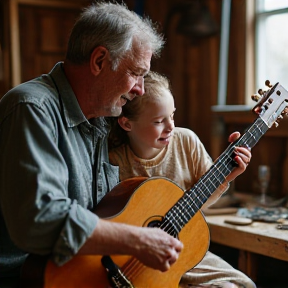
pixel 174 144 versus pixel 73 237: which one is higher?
pixel 174 144

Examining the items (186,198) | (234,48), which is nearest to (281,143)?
(234,48)

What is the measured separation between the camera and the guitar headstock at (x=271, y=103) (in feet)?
5.65

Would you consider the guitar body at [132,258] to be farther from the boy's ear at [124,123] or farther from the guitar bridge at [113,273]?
the boy's ear at [124,123]

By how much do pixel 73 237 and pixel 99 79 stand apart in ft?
1.59

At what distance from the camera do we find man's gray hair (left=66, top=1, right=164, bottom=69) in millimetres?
1424

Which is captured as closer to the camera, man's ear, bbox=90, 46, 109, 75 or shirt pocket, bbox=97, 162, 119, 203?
man's ear, bbox=90, 46, 109, 75

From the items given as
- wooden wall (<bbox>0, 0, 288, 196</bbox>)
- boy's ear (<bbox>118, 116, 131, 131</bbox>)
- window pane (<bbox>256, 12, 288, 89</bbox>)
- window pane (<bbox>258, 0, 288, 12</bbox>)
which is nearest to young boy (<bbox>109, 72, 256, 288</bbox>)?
boy's ear (<bbox>118, 116, 131, 131</bbox>)

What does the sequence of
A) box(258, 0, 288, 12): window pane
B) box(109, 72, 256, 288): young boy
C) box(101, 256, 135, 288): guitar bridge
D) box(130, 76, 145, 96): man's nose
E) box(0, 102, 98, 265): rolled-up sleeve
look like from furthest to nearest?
1. box(258, 0, 288, 12): window pane
2. box(109, 72, 256, 288): young boy
3. box(130, 76, 145, 96): man's nose
4. box(101, 256, 135, 288): guitar bridge
5. box(0, 102, 98, 265): rolled-up sleeve

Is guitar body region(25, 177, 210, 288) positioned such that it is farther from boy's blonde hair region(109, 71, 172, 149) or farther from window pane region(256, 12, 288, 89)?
window pane region(256, 12, 288, 89)

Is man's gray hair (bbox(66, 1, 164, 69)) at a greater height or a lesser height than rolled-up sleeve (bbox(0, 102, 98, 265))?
greater

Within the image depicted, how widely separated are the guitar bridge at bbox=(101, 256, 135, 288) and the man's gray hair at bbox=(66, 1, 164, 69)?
541 millimetres

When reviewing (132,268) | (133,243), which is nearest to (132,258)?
(132,268)

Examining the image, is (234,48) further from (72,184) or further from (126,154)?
(72,184)

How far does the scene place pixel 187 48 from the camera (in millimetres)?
3631
